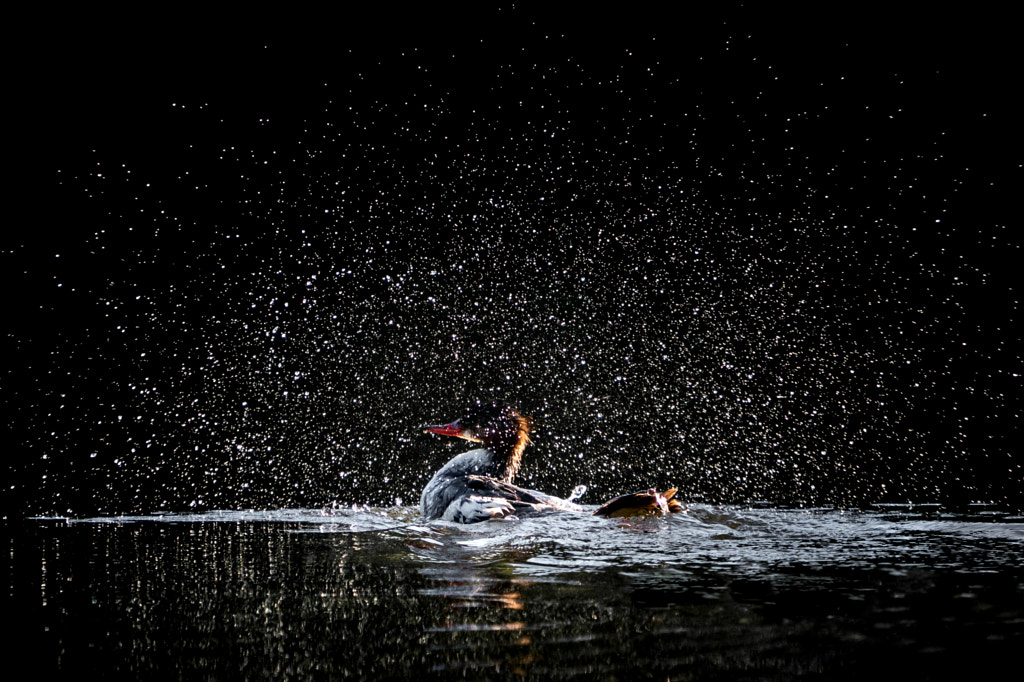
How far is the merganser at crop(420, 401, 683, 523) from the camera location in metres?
4.56

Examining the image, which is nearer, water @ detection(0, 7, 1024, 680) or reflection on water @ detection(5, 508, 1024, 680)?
reflection on water @ detection(5, 508, 1024, 680)

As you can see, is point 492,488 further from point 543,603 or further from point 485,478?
point 543,603

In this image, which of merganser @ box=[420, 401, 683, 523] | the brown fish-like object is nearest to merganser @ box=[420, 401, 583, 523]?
merganser @ box=[420, 401, 683, 523]

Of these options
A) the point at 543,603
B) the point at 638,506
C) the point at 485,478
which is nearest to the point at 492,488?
the point at 485,478

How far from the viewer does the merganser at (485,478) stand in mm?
5070

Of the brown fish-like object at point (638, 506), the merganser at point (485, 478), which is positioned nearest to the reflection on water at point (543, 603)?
the brown fish-like object at point (638, 506)

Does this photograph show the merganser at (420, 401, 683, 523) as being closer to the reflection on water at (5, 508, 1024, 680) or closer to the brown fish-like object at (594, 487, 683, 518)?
the brown fish-like object at (594, 487, 683, 518)

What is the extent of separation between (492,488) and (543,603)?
9.74ft

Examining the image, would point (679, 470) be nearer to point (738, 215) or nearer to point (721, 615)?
point (738, 215)

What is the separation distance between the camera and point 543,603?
7.86ft

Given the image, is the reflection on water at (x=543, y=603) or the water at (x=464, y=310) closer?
the reflection on water at (x=543, y=603)

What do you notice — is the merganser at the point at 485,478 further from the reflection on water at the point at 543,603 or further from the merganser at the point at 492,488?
the reflection on water at the point at 543,603

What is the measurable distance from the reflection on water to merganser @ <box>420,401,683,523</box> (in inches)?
9.9

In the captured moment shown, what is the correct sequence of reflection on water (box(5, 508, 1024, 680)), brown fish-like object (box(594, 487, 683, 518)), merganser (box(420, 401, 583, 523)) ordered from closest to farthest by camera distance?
reflection on water (box(5, 508, 1024, 680)), brown fish-like object (box(594, 487, 683, 518)), merganser (box(420, 401, 583, 523))
